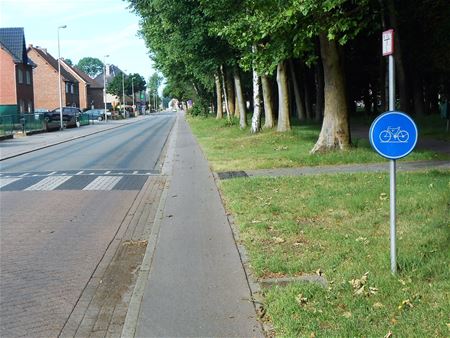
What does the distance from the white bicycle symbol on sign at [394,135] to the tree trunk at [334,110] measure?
35.3ft

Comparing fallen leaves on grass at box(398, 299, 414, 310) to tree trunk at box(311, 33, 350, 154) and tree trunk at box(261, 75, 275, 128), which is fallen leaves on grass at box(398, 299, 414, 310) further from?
tree trunk at box(261, 75, 275, 128)

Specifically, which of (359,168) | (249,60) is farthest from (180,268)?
(249,60)

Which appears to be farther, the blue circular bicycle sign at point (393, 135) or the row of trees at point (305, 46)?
the row of trees at point (305, 46)

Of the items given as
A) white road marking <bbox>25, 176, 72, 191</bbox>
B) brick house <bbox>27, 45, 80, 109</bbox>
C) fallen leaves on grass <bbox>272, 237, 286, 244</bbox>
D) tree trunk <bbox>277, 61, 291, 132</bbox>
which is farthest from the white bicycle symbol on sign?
brick house <bbox>27, 45, 80, 109</bbox>

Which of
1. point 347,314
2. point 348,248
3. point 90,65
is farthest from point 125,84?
point 347,314

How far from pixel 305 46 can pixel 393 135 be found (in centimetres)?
994

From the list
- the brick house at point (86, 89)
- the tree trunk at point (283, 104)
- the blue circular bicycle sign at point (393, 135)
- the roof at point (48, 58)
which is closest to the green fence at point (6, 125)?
the tree trunk at point (283, 104)

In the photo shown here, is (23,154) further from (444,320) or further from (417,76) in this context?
(417,76)

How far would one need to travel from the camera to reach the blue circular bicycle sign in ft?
18.4

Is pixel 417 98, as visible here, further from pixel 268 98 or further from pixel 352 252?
pixel 352 252

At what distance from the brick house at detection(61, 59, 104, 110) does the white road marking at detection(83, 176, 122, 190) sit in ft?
298

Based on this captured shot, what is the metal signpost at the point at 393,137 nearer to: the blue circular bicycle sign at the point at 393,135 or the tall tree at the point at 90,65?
the blue circular bicycle sign at the point at 393,135

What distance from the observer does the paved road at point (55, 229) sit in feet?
18.3

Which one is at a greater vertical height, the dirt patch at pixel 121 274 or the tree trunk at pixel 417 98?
the tree trunk at pixel 417 98
